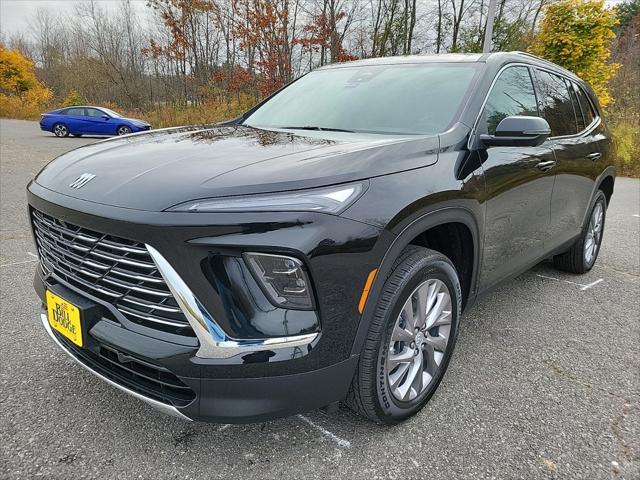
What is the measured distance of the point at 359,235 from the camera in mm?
1683

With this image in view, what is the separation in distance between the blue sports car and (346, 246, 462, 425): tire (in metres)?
18.7

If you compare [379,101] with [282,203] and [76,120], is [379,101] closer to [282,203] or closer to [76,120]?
[282,203]

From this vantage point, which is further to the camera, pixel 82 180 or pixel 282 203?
pixel 82 180

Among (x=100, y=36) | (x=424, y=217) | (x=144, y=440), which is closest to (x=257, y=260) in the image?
(x=424, y=217)

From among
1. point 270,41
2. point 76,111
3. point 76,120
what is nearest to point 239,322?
point 76,120

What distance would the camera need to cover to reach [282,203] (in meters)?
1.57

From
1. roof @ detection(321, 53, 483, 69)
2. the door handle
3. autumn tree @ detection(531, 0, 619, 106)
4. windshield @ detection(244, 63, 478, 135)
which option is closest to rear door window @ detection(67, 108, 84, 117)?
autumn tree @ detection(531, 0, 619, 106)

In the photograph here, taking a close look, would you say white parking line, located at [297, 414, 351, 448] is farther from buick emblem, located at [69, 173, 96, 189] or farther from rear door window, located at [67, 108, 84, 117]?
rear door window, located at [67, 108, 84, 117]

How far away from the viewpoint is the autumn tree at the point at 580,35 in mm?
11297

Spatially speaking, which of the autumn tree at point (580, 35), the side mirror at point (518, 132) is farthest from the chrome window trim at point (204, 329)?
the autumn tree at point (580, 35)

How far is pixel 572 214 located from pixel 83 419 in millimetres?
3493

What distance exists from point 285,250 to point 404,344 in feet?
2.75

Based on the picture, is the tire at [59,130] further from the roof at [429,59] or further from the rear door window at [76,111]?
the roof at [429,59]

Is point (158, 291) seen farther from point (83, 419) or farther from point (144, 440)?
point (83, 419)
